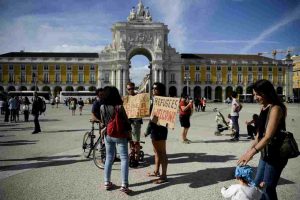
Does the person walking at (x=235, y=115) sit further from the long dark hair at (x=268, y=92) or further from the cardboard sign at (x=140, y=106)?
the long dark hair at (x=268, y=92)

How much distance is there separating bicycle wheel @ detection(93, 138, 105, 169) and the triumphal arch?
65.2 meters

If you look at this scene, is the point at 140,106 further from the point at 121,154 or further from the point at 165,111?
the point at 121,154

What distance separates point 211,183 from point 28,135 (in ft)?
27.7

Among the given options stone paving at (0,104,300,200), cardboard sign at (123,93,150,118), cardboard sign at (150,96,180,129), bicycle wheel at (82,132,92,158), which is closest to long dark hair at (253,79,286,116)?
stone paving at (0,104,300,200)

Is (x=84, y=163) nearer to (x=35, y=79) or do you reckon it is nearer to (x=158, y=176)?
(x=158, y=176)

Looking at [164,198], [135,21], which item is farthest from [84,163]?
[135,21]

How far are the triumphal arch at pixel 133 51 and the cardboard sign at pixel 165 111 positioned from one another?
66.2 m

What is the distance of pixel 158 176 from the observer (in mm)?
5832

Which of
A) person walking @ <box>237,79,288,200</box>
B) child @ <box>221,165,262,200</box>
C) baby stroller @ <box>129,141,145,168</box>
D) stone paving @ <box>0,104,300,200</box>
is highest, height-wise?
person walking @ <box>237,79,288,200</box>

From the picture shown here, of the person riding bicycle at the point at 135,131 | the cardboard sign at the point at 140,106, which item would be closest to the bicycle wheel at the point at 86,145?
the person riding bicycle at the point at 135,131

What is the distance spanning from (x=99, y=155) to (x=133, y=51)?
69.7 meters

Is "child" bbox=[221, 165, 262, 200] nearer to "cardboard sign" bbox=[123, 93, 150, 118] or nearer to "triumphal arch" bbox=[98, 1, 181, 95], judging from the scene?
"cardboard sign" bbox=[123, 93, 150, 118]

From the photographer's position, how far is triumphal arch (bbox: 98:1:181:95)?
7244cm

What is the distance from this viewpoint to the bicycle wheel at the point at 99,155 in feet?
21.1
